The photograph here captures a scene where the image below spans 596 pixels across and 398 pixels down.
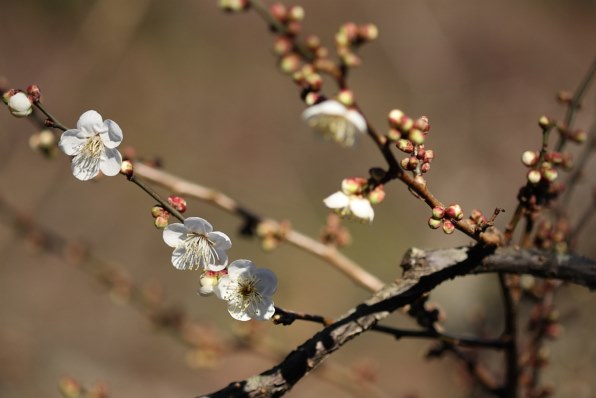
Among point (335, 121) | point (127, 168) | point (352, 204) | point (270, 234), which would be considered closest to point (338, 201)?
point (352, 204)

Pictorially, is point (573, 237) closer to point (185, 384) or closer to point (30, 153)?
point (185, 384)

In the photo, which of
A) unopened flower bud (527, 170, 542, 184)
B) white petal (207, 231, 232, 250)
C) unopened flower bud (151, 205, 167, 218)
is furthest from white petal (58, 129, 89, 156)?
unopened flower bud (527, 170, 542, 184)

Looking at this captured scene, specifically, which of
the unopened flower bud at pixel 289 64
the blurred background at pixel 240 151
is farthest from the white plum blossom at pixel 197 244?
the blurred background at pixel 240 151

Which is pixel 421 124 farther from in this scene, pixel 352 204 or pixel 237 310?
pixel 237 310

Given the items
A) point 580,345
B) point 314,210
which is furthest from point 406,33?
point 580,345

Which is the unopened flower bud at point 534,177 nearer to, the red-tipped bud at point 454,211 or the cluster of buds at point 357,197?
the red-tipped bud at point 454,211

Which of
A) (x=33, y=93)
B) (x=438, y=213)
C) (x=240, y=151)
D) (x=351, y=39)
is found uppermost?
(x=240, y=151)

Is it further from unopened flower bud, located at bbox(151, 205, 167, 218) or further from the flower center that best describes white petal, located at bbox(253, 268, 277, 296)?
unopened flower bud, located at bbox(151, 205, 167, 218)
